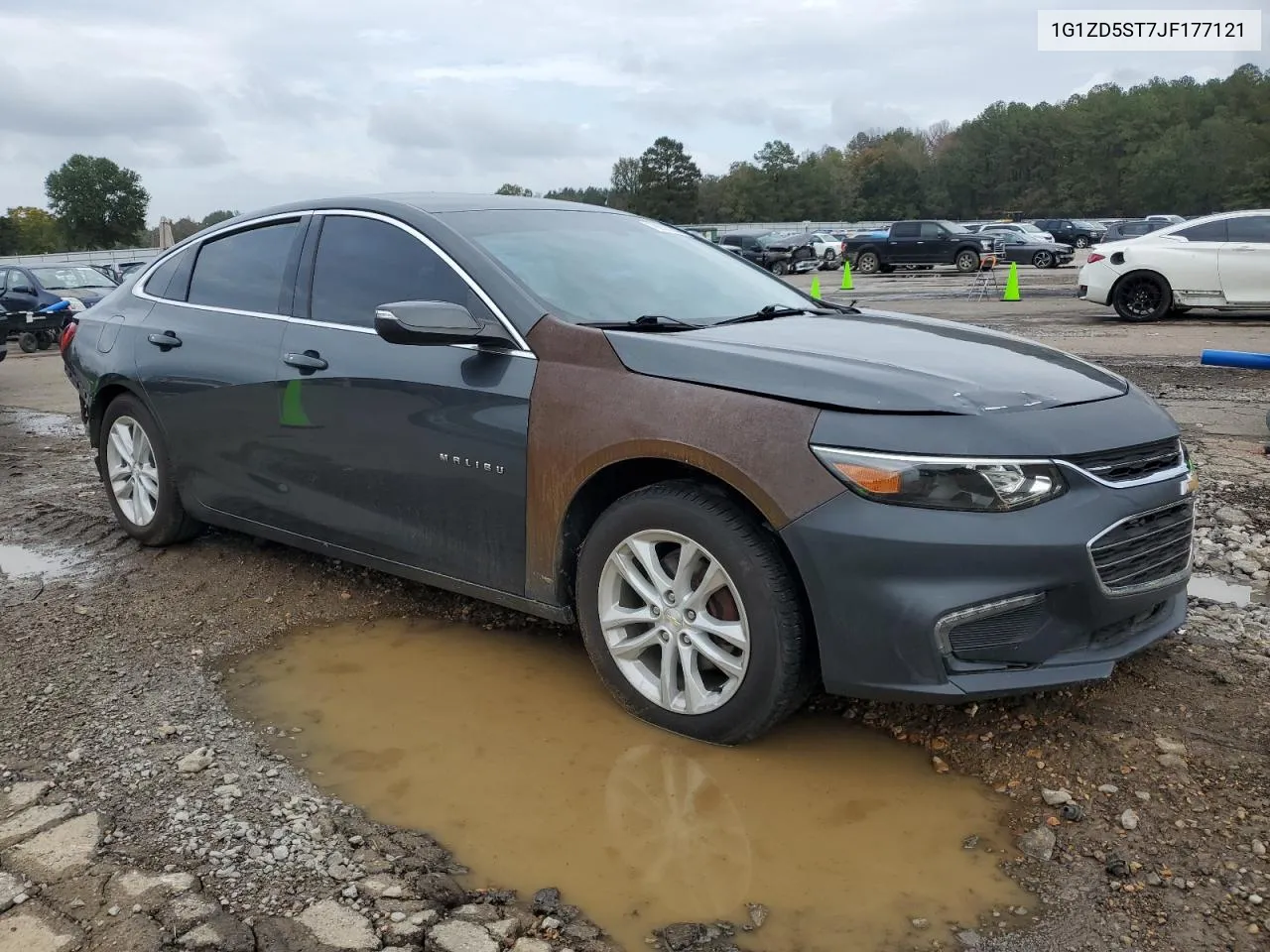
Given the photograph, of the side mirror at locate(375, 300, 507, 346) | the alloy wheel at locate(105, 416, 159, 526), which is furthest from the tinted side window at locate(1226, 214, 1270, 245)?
the alloy wheel at locate(105, 416, 159, 526)

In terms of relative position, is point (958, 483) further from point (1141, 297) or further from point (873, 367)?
point (1141, 297)

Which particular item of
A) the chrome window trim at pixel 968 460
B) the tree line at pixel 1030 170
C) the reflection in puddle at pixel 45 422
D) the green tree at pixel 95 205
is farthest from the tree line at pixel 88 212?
the chrome window trim at pixel 968 460

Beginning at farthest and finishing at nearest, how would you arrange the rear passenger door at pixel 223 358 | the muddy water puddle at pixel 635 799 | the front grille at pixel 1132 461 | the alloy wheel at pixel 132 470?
1. the alloy wheel at pixel 132 470
2. the rear passenger door at pixel 223 358
3. the front grille at pixel 1132 461
4. the muddy water puddle at pixel 635 799

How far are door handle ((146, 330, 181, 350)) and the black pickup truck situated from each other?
108 feet

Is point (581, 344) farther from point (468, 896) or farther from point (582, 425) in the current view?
point (468, 896)

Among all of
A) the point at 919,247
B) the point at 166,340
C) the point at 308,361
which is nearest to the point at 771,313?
the point at 308,361

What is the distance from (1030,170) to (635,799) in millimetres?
119137

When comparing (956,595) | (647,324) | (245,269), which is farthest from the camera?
(245,269)

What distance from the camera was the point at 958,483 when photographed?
285 centimetres

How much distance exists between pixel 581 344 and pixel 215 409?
199 centimetres

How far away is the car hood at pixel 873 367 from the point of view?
2.98 meters

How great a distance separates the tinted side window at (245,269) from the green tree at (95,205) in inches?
3967

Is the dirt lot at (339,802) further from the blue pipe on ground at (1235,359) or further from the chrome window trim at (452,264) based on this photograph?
the blue pipe on ground at (1235,359)

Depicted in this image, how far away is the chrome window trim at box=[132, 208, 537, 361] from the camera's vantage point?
11.9ft
